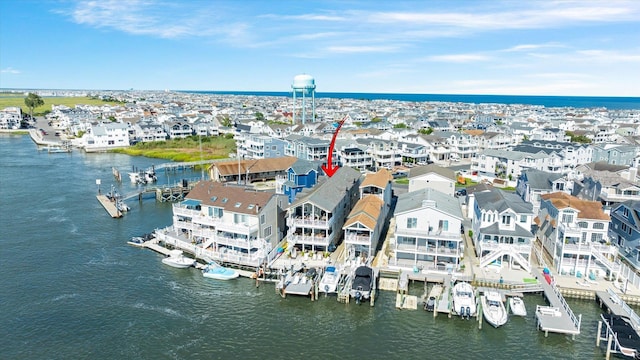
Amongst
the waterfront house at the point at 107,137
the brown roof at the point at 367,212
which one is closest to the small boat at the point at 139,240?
the brown roof at the point at 367,212

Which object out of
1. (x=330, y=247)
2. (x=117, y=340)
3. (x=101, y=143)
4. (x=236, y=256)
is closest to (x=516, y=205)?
(x=330, y=247)

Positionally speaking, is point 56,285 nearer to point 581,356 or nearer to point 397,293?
point 397,293

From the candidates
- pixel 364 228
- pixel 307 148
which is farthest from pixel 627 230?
pixel 307 148

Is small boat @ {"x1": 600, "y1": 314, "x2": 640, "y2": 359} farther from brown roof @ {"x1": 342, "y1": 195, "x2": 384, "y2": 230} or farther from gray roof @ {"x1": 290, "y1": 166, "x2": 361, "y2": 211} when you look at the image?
gray roof @ {"x1": 290, "y1": 166, "x2": 361, "y2": 211}

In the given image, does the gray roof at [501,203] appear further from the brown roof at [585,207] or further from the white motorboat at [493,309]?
the white motorboat at [493,309]

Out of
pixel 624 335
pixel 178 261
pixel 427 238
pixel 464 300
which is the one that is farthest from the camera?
pixel 178 261

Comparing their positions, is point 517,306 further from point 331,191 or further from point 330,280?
point 331,191

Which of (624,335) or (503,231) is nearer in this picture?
(624,335)
